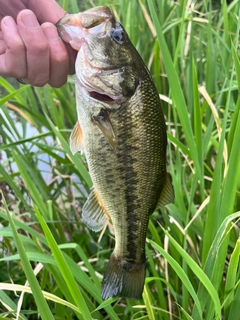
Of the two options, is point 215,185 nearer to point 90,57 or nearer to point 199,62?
point 90,57

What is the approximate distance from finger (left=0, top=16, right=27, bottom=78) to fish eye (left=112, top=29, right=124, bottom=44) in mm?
227

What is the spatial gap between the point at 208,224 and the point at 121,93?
35 cm

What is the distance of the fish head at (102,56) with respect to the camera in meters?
0.84

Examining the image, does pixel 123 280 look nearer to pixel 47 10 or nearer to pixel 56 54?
pixel 56 54

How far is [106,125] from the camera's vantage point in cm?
82

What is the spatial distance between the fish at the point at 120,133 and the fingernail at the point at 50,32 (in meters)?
0.06

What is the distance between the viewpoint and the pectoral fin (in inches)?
32.3

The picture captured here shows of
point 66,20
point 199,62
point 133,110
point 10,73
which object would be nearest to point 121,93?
point 133,110

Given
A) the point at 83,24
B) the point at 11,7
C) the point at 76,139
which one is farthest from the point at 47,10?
the point at 76,139

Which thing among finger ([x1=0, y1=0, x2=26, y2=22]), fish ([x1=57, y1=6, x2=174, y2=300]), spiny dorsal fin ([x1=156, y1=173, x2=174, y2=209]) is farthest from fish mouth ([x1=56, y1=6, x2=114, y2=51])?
spiny dorsal fin ([x1=156, y1=173, x2=174, y2=209])

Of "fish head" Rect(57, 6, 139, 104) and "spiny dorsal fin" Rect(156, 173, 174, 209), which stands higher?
"fish head" Rect(57, 6, 139, 104)

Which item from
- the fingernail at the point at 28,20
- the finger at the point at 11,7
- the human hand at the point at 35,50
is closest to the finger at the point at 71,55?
the human hand at the point at 35,50

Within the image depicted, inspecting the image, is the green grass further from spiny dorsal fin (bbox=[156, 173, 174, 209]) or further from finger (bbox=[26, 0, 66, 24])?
finger (bbox=[26, 0, 66, 24])

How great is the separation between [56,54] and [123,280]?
57 cm
